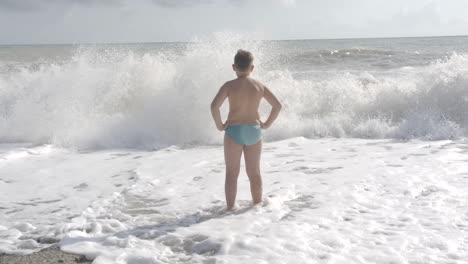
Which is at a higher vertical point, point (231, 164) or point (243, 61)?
point (243, 61)

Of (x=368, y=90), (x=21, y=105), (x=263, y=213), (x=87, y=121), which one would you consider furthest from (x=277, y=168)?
(x=21, y=105)

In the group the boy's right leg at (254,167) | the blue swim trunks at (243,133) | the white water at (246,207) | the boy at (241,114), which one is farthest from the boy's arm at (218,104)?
the white water at (246,207)

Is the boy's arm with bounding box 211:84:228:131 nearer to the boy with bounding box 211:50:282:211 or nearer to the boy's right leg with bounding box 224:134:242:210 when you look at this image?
the boy with bounding box 211:50:282:211

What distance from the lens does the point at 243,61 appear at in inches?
156

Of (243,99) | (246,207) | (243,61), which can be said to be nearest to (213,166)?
(246,207)

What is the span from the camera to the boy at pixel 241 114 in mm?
4016

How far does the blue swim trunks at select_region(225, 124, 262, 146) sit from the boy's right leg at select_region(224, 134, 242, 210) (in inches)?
2.0

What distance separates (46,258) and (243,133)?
1875 mm

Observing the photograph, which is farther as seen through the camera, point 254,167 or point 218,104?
point 254,167

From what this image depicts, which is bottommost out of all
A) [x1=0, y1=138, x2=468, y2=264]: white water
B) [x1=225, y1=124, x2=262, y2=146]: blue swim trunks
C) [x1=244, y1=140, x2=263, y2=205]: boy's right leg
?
[x1=0, y1=138, x2=468, y2=264]: white water

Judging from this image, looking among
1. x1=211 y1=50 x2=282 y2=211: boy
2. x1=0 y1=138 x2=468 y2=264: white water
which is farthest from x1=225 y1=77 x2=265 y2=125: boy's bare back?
x1=0 y1=138 x2=468 y2=264: white water

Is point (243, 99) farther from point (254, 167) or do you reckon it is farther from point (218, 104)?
point (254, 167)

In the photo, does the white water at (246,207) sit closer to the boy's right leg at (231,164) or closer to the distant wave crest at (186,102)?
the boy's right leg at (231,164)

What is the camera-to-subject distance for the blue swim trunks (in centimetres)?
407
